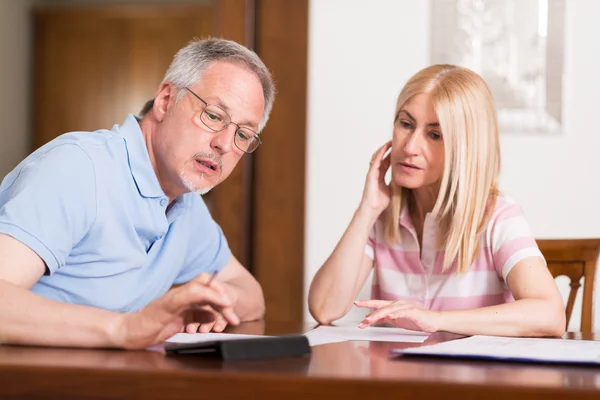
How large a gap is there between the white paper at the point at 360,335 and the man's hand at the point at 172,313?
262 millimetres

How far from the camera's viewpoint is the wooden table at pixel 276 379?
2.77ft

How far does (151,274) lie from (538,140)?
69.4 inches

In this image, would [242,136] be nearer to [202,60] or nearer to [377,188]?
[202,60]

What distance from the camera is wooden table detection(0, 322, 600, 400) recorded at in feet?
2.77

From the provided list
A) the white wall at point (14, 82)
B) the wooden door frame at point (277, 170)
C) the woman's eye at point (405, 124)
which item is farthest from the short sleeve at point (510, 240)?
the white wall at point (14, 82)

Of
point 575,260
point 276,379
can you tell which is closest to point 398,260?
point 575,260

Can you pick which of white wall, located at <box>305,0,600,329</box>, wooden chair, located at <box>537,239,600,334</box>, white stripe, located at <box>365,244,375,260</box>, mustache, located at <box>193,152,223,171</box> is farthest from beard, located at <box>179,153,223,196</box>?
white wall, located at <box>305,0,600,329</box>

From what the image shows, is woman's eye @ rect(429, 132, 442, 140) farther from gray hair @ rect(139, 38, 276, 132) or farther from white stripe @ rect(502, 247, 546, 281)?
gray hair @ rect(139, 38, 276, 132)

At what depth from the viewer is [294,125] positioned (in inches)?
123

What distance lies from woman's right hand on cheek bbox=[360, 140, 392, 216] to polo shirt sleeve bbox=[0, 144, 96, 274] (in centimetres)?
83

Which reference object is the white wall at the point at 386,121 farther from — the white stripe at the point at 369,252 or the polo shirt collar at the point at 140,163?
the polo shirt collar at the point at 140,163

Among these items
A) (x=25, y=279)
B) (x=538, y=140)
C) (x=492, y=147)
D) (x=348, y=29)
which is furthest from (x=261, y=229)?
(x=25, y=279)

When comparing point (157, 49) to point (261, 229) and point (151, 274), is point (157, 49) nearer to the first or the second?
point (261, 229)

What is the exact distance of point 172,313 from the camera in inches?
40.9
